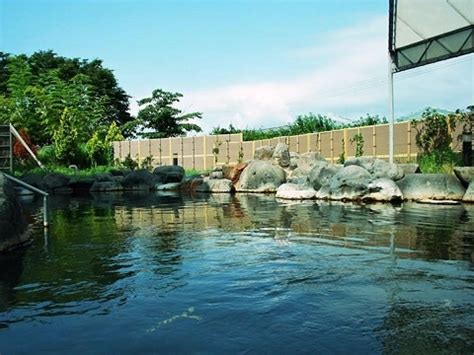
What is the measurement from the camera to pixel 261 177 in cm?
2258

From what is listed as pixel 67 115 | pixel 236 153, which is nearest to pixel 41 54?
pixel 67 115

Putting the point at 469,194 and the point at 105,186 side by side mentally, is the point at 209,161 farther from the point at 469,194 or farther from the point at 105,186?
the point at 469,194

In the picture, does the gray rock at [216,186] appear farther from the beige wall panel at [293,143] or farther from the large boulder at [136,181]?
the beige wall panel at [293,143]

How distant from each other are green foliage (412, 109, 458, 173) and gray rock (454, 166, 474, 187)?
270 cm

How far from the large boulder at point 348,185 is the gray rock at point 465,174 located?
2.62m

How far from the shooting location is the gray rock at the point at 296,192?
56.5 ft

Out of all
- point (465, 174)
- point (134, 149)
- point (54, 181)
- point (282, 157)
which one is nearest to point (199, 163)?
point (134, 149)

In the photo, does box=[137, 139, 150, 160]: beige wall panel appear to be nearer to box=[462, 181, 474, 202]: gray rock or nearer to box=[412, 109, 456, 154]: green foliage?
box=[412, 109, 456, 154]: green foliage

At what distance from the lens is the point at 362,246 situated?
279 inches

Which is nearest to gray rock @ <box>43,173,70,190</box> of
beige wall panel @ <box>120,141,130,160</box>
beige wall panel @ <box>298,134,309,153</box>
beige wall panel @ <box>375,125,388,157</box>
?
beige wall panel @ <box>120,141,130,160</box>

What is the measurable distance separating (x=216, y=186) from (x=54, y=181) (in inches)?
360

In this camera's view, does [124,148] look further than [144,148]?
Yes

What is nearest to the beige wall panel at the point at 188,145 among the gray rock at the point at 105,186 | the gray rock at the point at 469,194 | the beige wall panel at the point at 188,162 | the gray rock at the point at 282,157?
the beige wall panel at the point at 188,162

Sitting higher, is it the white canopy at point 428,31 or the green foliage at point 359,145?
the white canopy at point 428,31
